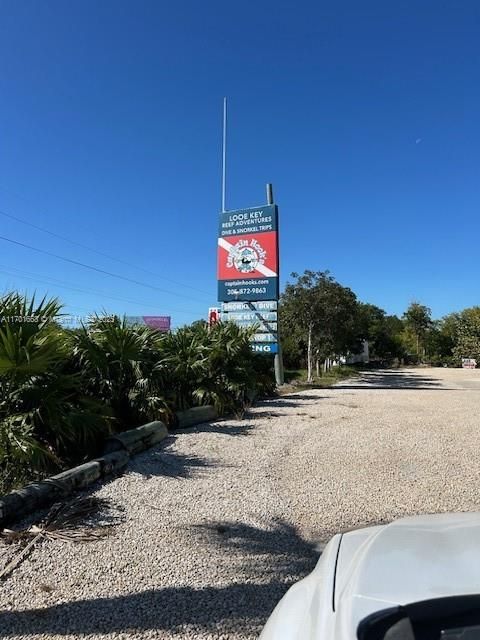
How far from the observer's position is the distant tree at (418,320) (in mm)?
67000

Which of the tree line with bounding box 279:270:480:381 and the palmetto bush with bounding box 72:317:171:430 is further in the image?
the tree line with bounding box 279:270:480:381

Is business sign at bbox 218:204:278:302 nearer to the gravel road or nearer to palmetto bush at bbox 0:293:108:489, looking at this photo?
the gravel road

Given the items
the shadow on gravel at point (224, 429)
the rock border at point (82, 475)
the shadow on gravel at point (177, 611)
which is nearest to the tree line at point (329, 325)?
the shadow on gravel at point (224, 429)

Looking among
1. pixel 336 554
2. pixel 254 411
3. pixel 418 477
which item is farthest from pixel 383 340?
pixel 336 554

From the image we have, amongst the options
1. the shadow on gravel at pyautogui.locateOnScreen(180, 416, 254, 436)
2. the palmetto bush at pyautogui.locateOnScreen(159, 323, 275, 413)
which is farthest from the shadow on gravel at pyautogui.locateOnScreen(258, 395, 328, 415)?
the shadow on gravel at pyautogui.locateOnScreen(180, 416, 254, 436)

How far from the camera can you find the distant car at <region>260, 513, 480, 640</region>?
132cm


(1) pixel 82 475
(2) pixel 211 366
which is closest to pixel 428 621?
(1) pixel 82 475

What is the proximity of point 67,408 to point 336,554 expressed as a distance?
5.11 m

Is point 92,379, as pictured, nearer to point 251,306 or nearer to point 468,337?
point 251,306

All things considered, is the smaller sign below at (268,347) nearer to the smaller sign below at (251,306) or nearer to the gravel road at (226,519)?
the smaller sign below at (251,306)

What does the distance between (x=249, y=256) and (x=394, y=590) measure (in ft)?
59.9

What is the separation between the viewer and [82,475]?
213 inches

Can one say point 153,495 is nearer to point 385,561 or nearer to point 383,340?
point 385,561

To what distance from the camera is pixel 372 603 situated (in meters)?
1.39
